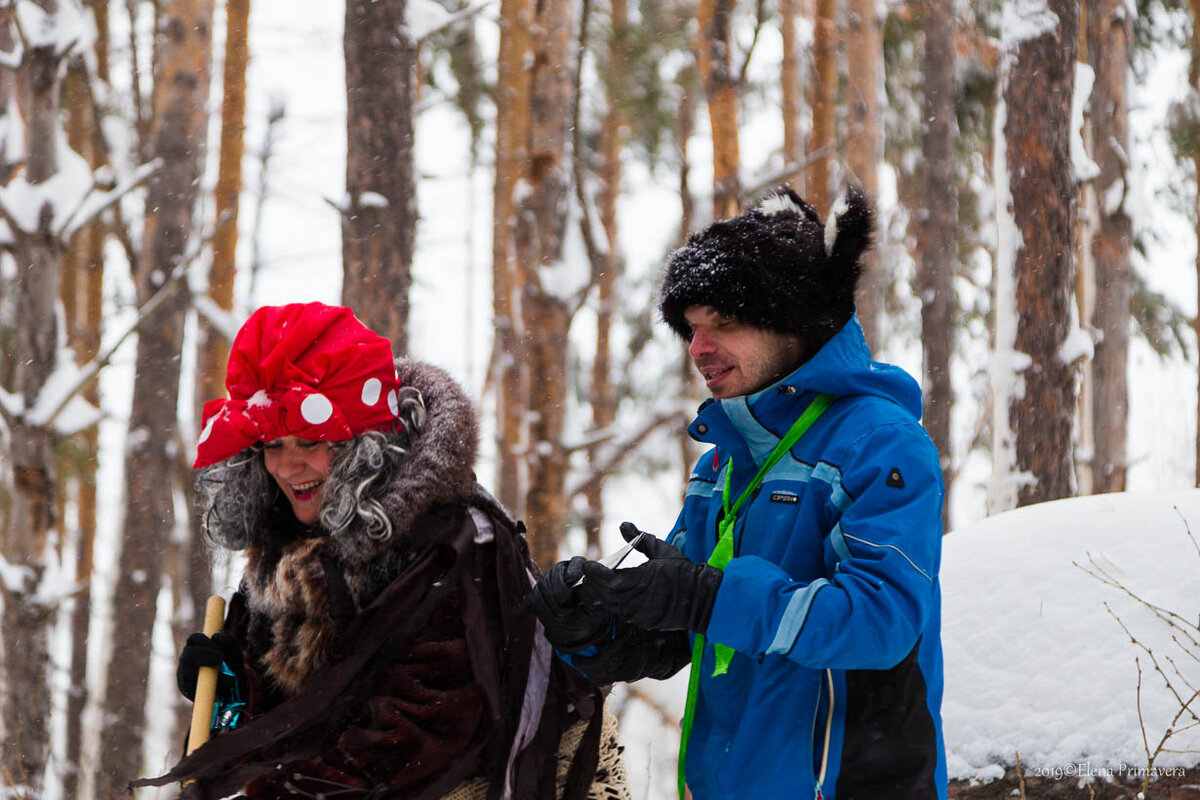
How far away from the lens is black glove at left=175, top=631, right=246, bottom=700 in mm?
2414

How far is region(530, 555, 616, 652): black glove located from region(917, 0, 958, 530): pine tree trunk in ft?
28.8

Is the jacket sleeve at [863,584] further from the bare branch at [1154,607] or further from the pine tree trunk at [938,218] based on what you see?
the pine tree trunk at [938,218]

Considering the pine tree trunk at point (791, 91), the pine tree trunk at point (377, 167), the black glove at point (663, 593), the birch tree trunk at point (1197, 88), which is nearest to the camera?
the black glove at point (663, 593)

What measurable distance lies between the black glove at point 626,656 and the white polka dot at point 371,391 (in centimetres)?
71

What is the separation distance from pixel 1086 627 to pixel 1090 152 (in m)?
9.05

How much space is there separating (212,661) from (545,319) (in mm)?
4556

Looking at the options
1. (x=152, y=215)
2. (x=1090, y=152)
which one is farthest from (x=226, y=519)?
(x=1090, y=152)

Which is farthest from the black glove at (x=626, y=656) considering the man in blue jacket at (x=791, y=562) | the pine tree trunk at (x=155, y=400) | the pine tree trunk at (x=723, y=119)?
the pine tree trunk at (x=723, y=119)

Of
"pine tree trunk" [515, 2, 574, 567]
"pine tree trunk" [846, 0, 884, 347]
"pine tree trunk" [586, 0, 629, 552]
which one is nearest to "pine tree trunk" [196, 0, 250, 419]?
"pine tree trunk" [515, 2, 574, 567]

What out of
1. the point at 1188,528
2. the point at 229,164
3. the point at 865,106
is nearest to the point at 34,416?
the point at 1188,528

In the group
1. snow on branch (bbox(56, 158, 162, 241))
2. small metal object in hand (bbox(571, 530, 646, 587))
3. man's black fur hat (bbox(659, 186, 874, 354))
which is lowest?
small metal object in hand (bbox(571, 530, 646, 587))

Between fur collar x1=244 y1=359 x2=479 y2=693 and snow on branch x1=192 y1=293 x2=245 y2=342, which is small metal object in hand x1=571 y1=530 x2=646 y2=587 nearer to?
fur collar x1=244 y1=359 x2=479 y2=693

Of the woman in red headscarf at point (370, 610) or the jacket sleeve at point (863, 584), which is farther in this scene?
the woman in red headscarf at point (370, 610)

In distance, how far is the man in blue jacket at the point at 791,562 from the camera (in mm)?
1657
